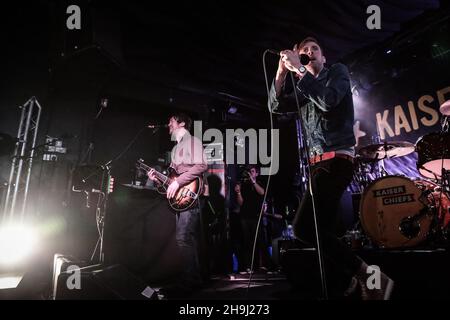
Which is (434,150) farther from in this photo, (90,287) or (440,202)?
(90,287)

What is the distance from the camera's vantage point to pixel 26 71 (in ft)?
17.7

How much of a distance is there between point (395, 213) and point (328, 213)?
2868 millimetres

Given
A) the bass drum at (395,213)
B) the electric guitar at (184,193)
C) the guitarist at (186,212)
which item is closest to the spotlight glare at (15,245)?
the guitarist at (186,212)

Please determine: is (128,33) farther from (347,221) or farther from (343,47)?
(347,221)

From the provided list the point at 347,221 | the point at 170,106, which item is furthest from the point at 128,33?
the point at 347,221

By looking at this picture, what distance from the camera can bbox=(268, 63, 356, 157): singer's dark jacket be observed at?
194 centimetres

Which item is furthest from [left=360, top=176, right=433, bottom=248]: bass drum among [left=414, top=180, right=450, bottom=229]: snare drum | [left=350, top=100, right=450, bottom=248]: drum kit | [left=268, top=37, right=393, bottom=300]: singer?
[left=268, top=37, right=393, bottom=300]: singer

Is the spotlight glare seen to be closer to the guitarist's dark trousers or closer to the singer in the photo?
the guitarist's dark trousers

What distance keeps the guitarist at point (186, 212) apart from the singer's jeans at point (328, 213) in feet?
6.52

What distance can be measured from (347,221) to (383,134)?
2.39 m

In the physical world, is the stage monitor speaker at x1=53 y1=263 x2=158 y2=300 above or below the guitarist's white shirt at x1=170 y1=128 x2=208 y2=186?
below

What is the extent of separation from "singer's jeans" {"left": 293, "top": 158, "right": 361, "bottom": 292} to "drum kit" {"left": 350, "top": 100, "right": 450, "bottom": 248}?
2525 millimetres
